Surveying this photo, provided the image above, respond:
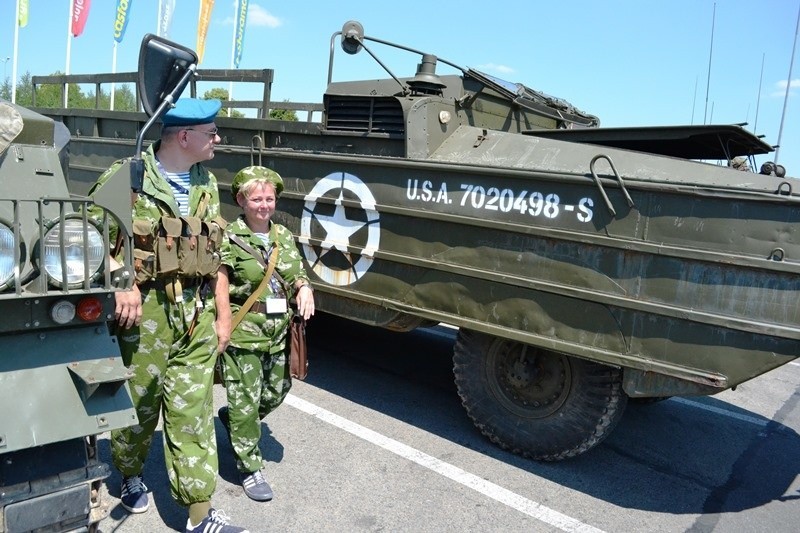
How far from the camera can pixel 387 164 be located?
4266 mm

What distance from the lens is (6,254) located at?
6.05ft

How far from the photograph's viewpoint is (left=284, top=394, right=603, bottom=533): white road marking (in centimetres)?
326

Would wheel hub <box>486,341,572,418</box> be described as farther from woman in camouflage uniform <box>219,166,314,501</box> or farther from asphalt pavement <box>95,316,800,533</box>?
woman in camouflage uniform <box>219,166,314,501</box>

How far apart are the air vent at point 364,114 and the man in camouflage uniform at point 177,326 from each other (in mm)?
1784

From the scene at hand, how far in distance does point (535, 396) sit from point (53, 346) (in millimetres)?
2749

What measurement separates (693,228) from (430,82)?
2119 mm

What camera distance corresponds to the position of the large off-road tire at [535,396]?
3.70 metres

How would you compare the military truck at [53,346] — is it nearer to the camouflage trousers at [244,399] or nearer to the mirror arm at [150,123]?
the mirror arm at [150,123]

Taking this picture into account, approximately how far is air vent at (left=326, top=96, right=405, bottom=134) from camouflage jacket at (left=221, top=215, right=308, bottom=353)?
4.76 ft

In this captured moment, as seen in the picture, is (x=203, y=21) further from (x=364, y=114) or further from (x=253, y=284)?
(x=253, y=284)

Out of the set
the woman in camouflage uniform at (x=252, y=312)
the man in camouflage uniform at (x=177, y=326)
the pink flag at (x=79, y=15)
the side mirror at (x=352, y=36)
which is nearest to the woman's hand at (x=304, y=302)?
the woman in camouflage uniform at (x=252, y=312)

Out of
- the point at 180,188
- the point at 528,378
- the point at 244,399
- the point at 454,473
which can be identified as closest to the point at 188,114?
the point at 180,188

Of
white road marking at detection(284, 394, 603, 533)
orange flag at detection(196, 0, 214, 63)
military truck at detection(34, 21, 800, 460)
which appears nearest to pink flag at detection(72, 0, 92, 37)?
orange flag at detection(196, 0, 214, 63)

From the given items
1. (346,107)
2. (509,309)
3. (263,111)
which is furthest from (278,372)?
(263,111)
